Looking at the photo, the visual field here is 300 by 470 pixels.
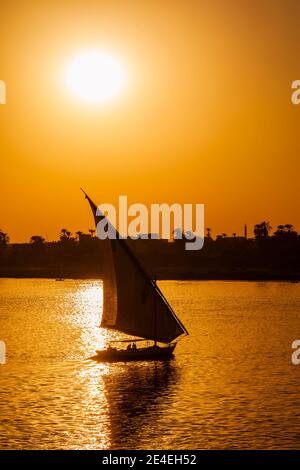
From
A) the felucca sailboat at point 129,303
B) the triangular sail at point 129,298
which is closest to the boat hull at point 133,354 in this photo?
the felucca sailboat at point 129,303

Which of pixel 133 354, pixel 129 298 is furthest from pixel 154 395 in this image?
pixel 129 298

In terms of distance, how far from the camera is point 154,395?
49438mm

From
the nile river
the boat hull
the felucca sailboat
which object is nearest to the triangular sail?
the felucca sailboat

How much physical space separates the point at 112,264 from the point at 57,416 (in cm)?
1472

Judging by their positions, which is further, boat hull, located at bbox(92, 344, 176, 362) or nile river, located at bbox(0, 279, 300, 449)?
boat hull, located at bbox(92, 344, 176, 362)

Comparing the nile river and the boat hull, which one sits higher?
the boat hull

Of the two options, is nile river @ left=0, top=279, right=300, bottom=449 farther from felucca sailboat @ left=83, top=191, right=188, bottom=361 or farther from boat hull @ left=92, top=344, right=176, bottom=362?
felucca sailboat @ left=83, top=191, right=188, bottom=361

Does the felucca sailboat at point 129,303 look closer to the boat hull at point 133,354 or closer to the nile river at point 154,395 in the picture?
the boat hull at point 133,354

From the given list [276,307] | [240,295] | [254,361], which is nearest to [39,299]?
[240,295]

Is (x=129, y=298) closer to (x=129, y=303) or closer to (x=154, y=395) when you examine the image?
(x=129, y=303)

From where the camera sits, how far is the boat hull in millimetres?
56281

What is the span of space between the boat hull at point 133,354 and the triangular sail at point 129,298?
0.97 meters

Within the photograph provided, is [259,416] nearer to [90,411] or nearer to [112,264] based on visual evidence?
[90,411]

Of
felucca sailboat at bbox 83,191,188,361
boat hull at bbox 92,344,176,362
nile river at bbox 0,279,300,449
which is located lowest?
nile river at bbox 0,279,300,449
